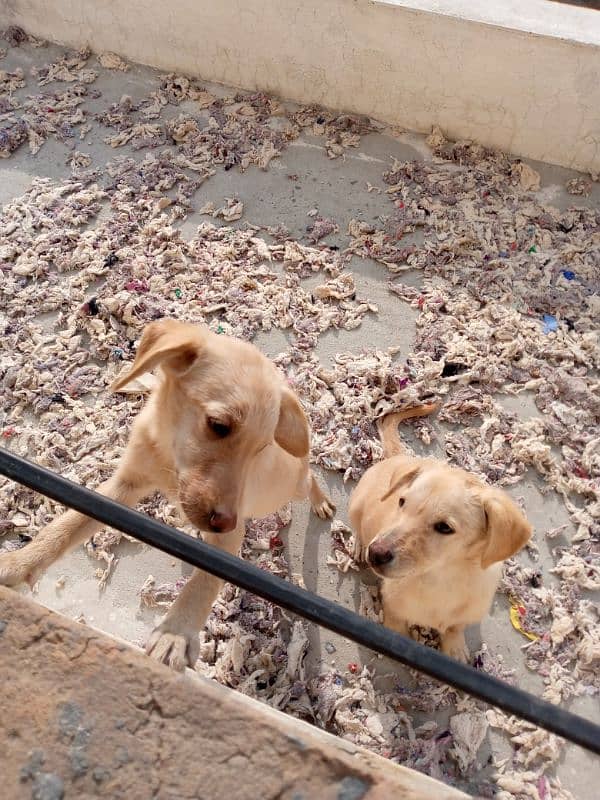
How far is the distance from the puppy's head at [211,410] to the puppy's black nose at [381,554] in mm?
603

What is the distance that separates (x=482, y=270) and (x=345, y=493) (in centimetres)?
197

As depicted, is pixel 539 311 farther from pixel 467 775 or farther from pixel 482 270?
pixel 467 775

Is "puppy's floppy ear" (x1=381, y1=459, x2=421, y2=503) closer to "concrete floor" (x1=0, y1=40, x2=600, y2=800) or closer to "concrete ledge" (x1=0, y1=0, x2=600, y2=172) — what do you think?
"concrete floor" (x1=0, y1=40, x2=600, y2=800)

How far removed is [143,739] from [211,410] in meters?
1.05

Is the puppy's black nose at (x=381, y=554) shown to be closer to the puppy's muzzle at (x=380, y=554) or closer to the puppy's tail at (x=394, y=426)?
the puppy's muzzle at (x=380, y=554)

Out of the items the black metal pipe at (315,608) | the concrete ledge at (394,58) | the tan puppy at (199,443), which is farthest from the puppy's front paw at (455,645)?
the concrete ledge at (394,58)

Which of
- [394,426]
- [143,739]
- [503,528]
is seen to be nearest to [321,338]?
[394,426]

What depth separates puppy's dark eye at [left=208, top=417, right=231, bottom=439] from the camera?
2260 mm

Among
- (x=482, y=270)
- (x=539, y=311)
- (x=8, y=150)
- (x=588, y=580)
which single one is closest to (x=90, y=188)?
(x=8, y=150)

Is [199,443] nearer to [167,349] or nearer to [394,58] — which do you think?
[167,349]

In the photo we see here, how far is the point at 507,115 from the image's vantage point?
4934 mm

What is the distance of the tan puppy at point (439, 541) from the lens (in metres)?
2.41

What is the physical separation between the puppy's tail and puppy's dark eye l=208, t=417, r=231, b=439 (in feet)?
4.70

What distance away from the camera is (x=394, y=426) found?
358 cm
